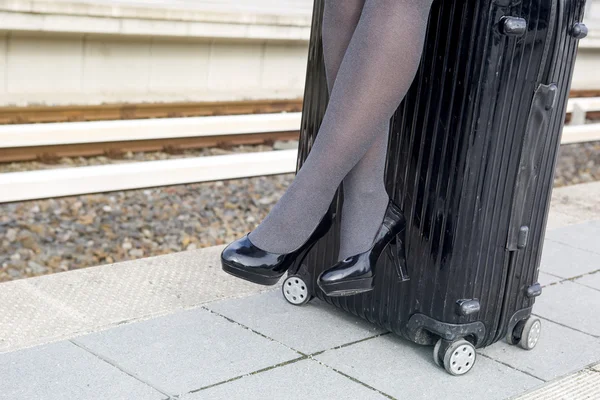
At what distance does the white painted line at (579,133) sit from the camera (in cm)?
622

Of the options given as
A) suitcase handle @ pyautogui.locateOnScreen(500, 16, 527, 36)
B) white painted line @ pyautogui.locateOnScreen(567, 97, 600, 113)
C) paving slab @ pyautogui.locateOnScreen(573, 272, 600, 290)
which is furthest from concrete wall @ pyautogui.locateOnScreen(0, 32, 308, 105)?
suitcase handle @ pyautogui.locateOnScreen(500, 16, 527, 36)

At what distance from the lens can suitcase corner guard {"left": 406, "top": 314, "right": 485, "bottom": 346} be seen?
2387 mm

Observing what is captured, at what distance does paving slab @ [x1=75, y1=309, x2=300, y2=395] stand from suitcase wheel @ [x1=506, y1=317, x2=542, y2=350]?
2.24 ft

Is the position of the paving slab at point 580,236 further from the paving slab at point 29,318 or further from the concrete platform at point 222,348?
the paving slab at point 29,318

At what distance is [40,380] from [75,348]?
23cm

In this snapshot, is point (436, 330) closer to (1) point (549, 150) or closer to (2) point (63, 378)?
(1) point (549, 150)

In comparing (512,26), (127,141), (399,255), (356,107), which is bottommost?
(127,141)

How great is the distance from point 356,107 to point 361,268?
16.2 inches

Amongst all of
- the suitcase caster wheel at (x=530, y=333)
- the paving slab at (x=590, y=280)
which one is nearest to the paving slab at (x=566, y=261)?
the paving slab at (x=590, y=280)

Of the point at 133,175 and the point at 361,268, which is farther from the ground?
the point at 361,268

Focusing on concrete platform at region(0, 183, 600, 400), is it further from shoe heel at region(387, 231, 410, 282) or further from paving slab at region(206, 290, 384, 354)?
shoe heel at region(387, 231, 410, 282)

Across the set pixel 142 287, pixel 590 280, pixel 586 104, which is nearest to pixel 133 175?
pixel 142 287

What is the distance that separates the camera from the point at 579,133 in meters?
6.32

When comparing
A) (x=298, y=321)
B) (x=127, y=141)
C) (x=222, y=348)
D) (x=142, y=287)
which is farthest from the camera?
(x=127, y=141)
